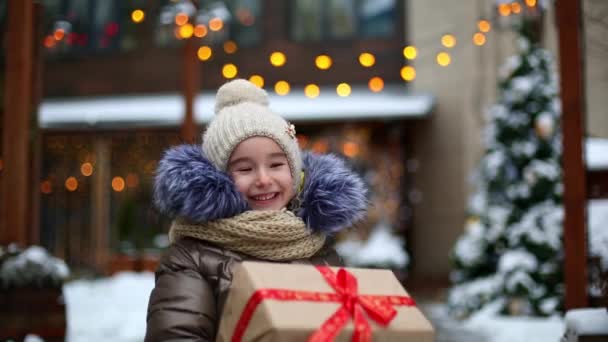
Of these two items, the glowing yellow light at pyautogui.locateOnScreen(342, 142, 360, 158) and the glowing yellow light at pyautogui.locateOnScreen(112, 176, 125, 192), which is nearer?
the glowing yellow light at pyautogui.locateOnScreen(342, 142, 360, 158)

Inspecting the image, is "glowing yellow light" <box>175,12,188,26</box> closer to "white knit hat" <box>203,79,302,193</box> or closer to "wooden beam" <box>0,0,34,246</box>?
"wooden beam" <box>0,0,34,246</box>

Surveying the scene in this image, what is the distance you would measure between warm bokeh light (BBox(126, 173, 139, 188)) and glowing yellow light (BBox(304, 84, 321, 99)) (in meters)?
3.68

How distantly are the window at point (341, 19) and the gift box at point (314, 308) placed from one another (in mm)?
14725

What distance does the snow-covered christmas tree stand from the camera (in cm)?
921

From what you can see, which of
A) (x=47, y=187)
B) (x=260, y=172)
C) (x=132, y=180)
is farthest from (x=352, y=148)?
(x=260, y=172)

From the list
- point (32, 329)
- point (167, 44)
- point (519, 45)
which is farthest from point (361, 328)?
point (167, 44)

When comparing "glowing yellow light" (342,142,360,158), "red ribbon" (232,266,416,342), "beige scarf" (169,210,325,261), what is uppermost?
"beige scarf" (169,210,325,261)

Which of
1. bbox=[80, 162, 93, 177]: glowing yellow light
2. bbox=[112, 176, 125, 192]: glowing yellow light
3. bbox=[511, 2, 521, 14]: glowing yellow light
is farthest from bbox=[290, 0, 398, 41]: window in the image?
bbox=[511, 2, 521, 14]: glowing yellow light

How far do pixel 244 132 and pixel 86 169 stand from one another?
48.3ft

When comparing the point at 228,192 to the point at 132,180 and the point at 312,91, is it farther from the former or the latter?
the point at 132,180

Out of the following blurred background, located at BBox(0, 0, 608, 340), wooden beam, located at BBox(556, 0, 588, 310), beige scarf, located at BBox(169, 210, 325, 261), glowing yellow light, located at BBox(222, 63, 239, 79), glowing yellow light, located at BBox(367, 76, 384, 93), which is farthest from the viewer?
glowing yellow light, located at BBox(222, 63, 239, 79)

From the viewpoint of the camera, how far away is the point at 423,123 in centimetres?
1616

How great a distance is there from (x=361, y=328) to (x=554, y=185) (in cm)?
804

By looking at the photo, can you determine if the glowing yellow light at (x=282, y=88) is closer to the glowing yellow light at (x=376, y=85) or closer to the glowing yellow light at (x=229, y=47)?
the glowing yellow light at (x=229, y=47)
